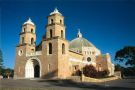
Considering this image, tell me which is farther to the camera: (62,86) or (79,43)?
(79,43)

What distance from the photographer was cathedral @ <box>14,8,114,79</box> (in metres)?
38.8

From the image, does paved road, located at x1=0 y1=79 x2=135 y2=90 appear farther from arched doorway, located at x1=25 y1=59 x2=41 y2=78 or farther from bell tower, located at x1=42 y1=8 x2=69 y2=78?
arched doorway, located at x1=25 y1=59 x2=41 y2=78

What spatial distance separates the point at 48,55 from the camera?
39.8 metres

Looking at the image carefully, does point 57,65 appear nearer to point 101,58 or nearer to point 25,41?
point 25,41

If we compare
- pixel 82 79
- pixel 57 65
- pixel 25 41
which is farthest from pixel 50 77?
pixel 25 41

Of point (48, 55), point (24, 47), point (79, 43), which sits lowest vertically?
point (48, 55)

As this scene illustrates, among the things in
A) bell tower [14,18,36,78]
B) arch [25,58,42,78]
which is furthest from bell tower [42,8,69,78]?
bell tower [14,18,36,78]

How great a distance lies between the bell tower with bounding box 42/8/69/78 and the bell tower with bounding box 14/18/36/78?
192 inches

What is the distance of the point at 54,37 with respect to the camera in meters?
39.7

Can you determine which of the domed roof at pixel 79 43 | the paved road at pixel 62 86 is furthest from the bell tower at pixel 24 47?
the paved road at pixel 62 86

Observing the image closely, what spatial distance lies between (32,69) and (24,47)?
4690 millimetres

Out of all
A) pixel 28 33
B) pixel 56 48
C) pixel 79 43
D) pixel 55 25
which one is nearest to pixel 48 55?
pixel 56 48

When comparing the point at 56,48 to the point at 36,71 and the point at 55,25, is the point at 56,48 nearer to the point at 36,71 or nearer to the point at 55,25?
the point at 55,25

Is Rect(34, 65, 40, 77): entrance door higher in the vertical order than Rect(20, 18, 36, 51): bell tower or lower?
lower
